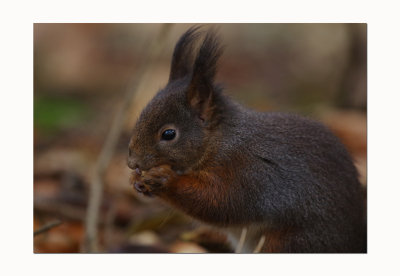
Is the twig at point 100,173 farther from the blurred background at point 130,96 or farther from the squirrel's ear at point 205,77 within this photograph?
the squirrel's ear at point 205,77

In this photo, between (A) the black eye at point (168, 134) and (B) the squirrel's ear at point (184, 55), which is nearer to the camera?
(A) the black eye at point (168, 134)

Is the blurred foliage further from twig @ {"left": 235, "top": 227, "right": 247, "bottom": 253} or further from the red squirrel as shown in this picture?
twig @ {"left": 235, "top": 227, "right": 247, "bottom": 253}

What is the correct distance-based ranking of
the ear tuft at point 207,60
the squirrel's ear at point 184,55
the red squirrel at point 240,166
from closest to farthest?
1. the ear tuft at point 207,60
2. the red squirrel at point 240,166
3. the squirrel's ear at point 184,55

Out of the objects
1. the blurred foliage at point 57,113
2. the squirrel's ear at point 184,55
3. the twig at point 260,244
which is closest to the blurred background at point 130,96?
the blurred foliage at point 57,113

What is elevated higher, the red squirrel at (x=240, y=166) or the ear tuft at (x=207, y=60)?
the ear tuft at (x=207, y=60)

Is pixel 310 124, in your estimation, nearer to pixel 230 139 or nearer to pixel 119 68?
pixel 230 139

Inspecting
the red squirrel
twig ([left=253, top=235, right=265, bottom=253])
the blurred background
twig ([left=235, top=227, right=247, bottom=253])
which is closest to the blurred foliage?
the blurred background
